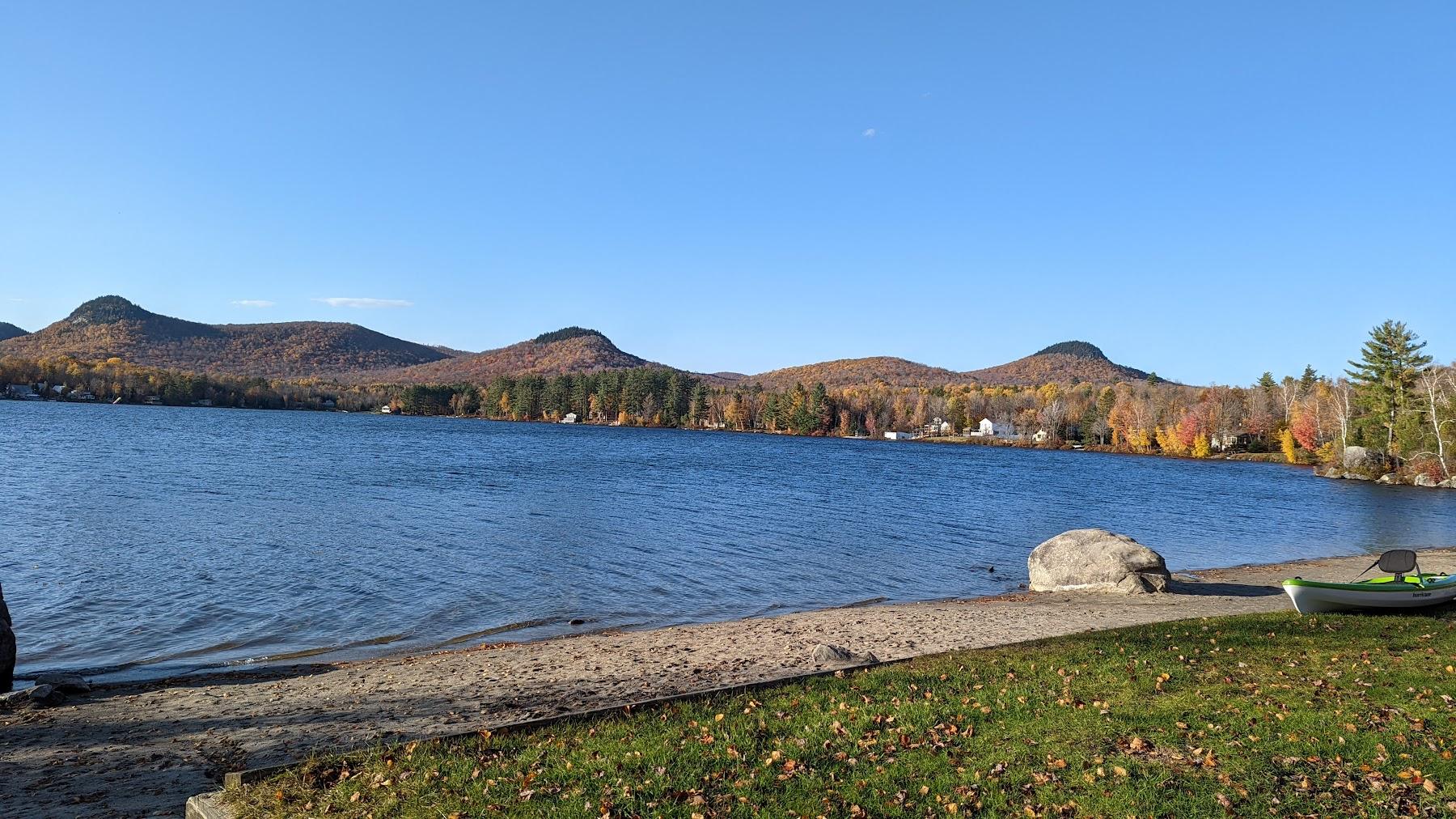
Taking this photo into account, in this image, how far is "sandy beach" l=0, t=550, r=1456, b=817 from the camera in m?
7.98

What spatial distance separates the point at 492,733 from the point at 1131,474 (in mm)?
88035

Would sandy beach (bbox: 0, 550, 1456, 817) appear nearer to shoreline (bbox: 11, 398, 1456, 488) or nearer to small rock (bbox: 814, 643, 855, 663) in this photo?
small rock (bbox: 814, 643, 855, 663)

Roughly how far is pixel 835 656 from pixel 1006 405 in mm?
174822

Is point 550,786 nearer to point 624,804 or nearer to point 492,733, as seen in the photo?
point 624,804

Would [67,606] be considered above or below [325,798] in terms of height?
below

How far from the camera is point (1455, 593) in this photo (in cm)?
1530

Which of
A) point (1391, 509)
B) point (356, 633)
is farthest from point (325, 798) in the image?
point (1391, 509)

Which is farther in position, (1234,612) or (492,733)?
(1234,612)

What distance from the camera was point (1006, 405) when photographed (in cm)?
17638

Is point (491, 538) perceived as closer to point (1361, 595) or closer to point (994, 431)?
point (1361, 595)

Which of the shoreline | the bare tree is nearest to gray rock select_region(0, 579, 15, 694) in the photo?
the bare tree

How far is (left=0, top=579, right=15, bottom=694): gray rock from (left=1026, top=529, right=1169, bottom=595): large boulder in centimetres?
2125

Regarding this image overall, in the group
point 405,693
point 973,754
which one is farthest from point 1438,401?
point 405,693

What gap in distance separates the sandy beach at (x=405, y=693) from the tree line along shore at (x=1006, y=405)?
254ft
